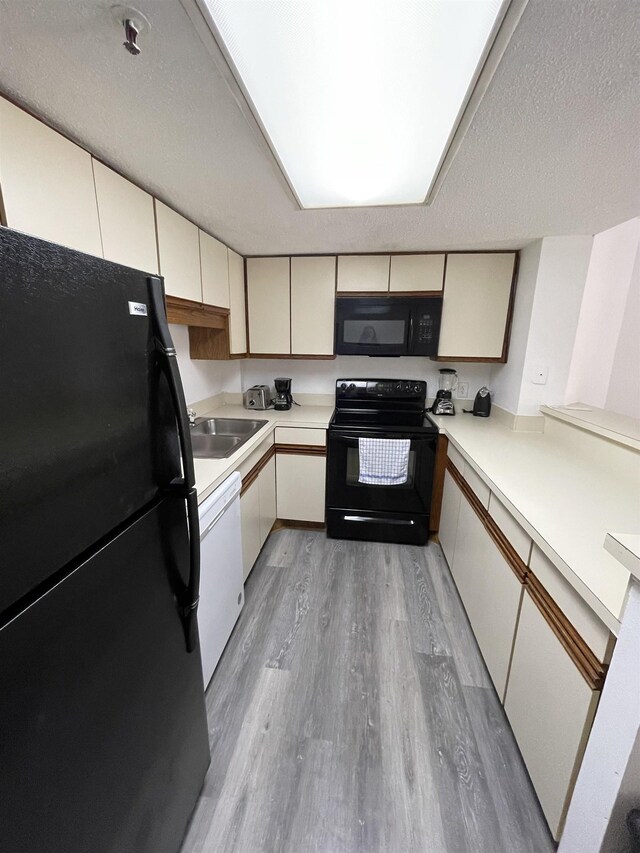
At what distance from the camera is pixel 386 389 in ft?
9.05

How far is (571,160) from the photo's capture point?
3.92 feet

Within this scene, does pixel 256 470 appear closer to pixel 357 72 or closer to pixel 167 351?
pixel 167 351

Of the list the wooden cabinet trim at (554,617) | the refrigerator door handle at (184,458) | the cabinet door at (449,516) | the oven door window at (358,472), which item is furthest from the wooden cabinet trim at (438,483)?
the refrigerator door handle at (184,458)

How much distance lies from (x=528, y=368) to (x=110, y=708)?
2566mm

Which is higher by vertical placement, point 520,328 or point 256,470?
point 520,328

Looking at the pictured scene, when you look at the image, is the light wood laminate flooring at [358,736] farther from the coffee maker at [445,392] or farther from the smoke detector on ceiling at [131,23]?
the smoke detector on ceiling at [131,23]

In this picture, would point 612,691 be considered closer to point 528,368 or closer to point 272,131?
point 272,131

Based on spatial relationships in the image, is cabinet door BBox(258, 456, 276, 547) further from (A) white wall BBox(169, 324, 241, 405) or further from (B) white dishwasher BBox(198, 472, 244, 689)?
(A) white wall BBox(169, 324, 241, 405)

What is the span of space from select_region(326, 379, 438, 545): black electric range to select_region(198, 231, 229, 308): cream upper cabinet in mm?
1131

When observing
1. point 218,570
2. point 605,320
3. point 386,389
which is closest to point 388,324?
point 386,389

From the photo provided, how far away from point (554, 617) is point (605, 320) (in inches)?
80.1

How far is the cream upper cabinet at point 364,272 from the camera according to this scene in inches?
96.3

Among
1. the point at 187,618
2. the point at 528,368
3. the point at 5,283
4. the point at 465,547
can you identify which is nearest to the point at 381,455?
the point at 465,547

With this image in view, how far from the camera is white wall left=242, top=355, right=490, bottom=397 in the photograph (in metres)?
2.84
